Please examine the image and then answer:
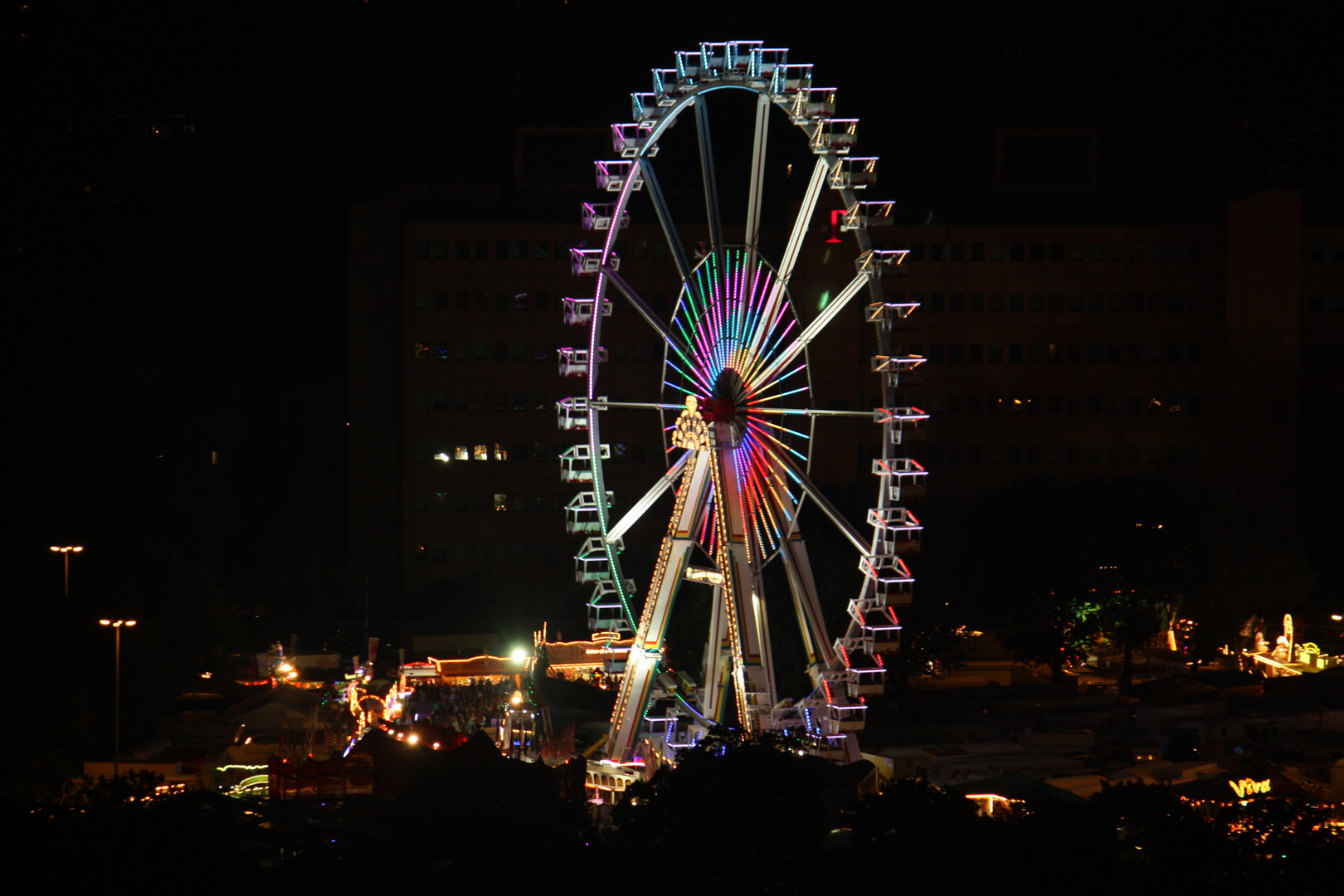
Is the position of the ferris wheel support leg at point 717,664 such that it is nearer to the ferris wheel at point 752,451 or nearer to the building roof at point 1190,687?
the ferris wheel at point 752,451

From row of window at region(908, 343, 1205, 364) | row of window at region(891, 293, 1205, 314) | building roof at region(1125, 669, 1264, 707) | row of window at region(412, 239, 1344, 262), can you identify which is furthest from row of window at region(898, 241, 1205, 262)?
building roof at region(1125, 669, 1264, 707)

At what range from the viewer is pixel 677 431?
1914 inches

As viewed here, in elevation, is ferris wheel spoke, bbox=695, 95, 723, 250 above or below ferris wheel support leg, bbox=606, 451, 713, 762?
above

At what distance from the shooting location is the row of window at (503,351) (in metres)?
107

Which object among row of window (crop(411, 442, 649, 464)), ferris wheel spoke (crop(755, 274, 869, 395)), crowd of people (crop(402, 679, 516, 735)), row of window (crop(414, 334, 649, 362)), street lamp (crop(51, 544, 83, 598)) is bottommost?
crowd of people (crop(402, 679, 516, 735))

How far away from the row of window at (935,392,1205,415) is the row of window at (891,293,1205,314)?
17.6ft

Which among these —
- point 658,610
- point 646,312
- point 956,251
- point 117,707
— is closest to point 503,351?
point 956,251

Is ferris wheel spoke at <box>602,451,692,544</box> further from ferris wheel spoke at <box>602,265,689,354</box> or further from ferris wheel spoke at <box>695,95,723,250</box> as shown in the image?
ferris wheel spoke at <box>695,95,723,250</box>

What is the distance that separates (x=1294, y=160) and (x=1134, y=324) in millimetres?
21560

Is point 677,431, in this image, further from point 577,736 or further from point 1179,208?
point 1179,208

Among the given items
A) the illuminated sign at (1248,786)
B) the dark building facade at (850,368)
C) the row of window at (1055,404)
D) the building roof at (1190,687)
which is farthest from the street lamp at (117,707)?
the row of window at (1055,404)

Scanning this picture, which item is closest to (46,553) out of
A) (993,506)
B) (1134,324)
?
(993,506)

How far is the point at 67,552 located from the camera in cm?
6022

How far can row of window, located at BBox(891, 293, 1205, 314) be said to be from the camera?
108562 millimetres
